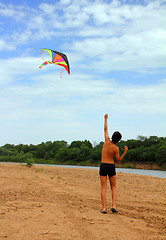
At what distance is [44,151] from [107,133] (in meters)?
88.4

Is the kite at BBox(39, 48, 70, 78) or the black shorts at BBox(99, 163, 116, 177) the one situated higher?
the kite at BBox(39, 48, 70, 78)

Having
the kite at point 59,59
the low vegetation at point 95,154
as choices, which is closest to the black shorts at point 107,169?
the kite at point 59,59

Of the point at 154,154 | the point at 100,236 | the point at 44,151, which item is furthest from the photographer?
the point at 44,151

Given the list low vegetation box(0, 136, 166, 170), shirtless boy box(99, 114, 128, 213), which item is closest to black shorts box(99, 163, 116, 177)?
shirtless boy box(99, 114, 128, 213)

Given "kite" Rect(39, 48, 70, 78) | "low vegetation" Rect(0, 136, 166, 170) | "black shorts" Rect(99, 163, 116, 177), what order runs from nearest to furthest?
"black shorts" Rect(99, 163, 116, 177), "kite" Rect(39, 48, 70, 78), "low vegetation" Rect(0, 136, 166, 170)

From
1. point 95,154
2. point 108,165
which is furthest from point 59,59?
point 95,154

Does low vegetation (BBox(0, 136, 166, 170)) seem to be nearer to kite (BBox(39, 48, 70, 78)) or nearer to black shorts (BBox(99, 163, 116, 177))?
kite (BBox(39, 48, 70, 78))

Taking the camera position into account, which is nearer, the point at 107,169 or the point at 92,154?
the point at 107,169

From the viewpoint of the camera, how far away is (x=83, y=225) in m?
4.57

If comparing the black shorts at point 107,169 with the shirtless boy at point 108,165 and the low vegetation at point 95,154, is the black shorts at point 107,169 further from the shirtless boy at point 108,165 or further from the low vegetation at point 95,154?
the low vegetation at point 95,154

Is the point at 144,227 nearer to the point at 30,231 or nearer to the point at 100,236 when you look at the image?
the point at 100,236

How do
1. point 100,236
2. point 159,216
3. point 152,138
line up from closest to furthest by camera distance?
point 100,236
point 159,216
point 152,138

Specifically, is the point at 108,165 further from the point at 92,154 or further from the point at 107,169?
the point at 92,154

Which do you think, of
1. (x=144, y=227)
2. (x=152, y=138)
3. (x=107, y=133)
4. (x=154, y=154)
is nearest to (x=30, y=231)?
(x=144, y=227)
